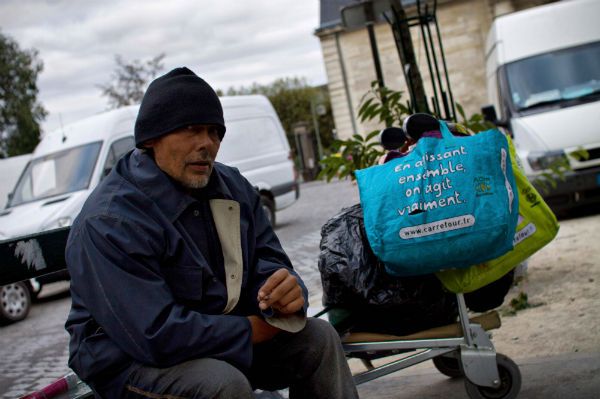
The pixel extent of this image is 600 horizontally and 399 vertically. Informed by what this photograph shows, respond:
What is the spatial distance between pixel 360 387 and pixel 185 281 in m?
2.21

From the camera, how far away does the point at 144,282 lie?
2338 mm

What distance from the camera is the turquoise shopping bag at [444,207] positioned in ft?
10.3

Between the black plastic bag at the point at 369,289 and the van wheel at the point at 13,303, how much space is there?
7.60 meters

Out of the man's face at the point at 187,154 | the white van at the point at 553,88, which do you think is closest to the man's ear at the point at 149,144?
the man's face at the point at 187,154

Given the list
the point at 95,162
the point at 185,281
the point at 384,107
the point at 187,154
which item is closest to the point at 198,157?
the point at 187,154

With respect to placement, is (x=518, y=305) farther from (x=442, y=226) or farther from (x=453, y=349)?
(x=442, y=226)

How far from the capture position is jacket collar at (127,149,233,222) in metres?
2.57

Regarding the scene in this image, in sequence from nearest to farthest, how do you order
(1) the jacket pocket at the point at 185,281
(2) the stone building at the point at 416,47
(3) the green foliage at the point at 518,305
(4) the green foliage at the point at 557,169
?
1. (1) the jacket pocket at the point at 185,281
2. (3) the green foliage at the point at 518,305
3. (4) the green foliage at the point at 557,169
4. (2) the stone building at the point at 416,47

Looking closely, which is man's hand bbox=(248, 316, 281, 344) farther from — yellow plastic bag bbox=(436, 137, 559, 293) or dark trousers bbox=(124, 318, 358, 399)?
yellow plastic bag bbox=(436, 137, 559, 293)

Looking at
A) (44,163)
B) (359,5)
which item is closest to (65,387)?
(359,5)

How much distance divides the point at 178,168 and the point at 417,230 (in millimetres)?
1022

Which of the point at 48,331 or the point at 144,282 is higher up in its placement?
the point at 144,282

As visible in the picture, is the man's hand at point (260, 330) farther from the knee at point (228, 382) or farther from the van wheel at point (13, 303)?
the van wheel at point (13, 303)

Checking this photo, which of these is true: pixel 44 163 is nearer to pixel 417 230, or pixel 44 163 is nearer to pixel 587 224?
pixel 587 224
